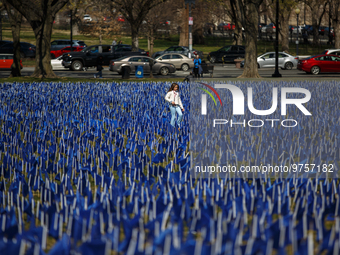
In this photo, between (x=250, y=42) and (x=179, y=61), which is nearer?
(x=250, y=42)

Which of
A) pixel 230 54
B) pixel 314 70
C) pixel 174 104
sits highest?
pixel 230 54

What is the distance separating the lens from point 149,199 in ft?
17.5

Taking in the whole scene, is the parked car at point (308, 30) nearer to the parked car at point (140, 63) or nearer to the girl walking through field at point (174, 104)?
the parked car at point (140, 63)

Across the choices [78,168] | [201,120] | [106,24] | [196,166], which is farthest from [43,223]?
[106,24]

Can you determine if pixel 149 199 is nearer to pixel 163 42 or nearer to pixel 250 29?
pixel 250 29

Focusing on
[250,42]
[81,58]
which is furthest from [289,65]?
[81,58]

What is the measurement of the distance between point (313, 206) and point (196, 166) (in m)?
2.47

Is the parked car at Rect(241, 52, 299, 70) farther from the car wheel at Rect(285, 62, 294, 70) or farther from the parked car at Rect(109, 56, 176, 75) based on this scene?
the parked car at Rect(109, 56, 176, 75)

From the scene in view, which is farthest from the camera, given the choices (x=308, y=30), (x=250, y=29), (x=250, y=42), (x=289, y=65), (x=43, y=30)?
(x=308, y=30)

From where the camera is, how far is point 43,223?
16.0ft

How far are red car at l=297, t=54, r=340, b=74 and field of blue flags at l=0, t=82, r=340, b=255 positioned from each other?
73.9 feet

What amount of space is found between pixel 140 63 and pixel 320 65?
10955 mm

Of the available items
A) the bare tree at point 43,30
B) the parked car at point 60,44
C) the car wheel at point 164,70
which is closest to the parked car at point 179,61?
the car wheel at point 164,70

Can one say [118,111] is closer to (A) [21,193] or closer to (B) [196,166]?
(B) [196,166]
